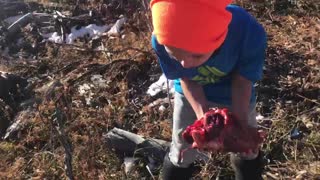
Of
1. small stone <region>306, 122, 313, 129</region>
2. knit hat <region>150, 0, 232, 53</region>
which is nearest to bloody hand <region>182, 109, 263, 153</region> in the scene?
knit hat <region>150, 0, 232, 53</region>

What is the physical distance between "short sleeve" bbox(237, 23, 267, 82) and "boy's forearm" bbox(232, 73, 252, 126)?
0.04m

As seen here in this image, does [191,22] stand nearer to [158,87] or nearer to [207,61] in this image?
[207,61]

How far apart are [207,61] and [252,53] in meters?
0.17

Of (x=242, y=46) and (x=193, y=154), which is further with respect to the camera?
(x=193, y=154)

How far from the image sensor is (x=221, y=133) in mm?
1946

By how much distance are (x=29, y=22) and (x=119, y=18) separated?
0.93 metres

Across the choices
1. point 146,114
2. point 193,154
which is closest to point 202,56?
point 193,154

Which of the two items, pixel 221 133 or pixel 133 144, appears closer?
pixel 221 133

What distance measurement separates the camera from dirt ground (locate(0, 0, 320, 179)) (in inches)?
116

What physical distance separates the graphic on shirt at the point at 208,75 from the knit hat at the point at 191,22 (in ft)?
0.98

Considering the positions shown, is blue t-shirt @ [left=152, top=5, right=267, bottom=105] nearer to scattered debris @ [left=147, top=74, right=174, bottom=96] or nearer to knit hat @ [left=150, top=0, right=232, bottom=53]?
knit hat @ [left=150, top=0, right=232, bottom=53]

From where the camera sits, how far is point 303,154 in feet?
9.32

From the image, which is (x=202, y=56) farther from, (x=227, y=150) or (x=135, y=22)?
(x=135, y=22)

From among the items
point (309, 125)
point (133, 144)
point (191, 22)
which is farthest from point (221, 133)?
point (133, 144)
